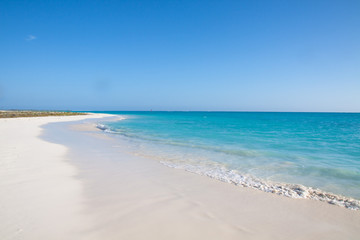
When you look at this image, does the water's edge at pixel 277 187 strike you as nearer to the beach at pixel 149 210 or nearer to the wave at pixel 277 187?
the wave at pixel 277 187

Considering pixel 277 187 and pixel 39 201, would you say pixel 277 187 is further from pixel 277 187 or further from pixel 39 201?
pixel 39 201

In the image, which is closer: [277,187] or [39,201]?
[39,201]

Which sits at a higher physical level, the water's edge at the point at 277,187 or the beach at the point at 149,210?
the beach at the point at 149,210

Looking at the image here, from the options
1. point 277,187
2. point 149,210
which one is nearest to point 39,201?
point 149,210

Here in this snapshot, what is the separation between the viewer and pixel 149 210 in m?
4.25

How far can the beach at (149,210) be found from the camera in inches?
136

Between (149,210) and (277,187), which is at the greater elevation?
(149,210)

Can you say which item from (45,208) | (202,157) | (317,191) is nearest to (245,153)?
(202,157)

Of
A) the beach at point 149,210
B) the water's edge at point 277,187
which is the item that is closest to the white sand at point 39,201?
the beach at point 149,210

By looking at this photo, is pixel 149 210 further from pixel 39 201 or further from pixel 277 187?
pixel 277 187

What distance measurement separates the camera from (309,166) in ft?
28.9

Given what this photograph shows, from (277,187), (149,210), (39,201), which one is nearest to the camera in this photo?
(149,210)

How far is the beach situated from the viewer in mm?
3461

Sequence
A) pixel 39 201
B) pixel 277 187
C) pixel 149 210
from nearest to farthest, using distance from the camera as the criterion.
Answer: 1. pixel 149 210
2. pixel 39 201
3. pixel 277 187
